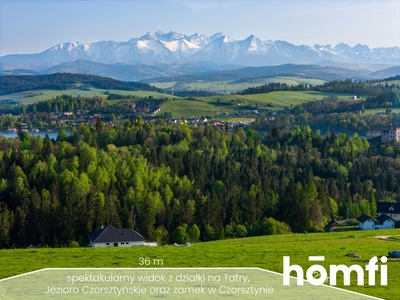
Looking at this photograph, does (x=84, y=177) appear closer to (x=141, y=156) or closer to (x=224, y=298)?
(x=141, y=156)

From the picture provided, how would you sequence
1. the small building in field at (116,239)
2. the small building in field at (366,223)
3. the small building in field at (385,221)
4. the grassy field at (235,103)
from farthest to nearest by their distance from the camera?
1. the grassy field at (235,103)
2. the small building in field at (385,221)
3. the small building in field at (366,223)
4. the small building in field at (116,239)

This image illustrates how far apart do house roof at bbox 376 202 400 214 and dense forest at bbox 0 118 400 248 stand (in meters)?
0.81

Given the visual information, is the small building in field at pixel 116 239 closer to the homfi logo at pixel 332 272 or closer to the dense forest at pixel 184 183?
the dense forest at pixel 184 183

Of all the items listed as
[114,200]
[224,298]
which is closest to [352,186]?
[114,200]

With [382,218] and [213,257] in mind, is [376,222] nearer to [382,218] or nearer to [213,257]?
[382,218]

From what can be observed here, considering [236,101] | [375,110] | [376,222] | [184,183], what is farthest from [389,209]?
[236,101]

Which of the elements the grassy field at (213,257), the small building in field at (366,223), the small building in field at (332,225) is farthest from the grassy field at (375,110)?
the grassy field at (213,257)

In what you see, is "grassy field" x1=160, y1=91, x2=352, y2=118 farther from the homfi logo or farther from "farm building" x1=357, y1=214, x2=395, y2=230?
the homfi logo

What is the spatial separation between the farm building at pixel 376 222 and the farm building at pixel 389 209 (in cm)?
213

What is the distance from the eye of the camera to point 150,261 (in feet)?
98.7

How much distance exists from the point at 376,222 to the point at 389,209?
500 cm

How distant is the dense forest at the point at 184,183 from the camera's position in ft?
157

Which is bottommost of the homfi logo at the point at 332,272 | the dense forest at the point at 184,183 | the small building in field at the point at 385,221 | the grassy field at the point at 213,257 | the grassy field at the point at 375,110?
the small building in field at the point at 385,221

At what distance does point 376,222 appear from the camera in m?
51.1
